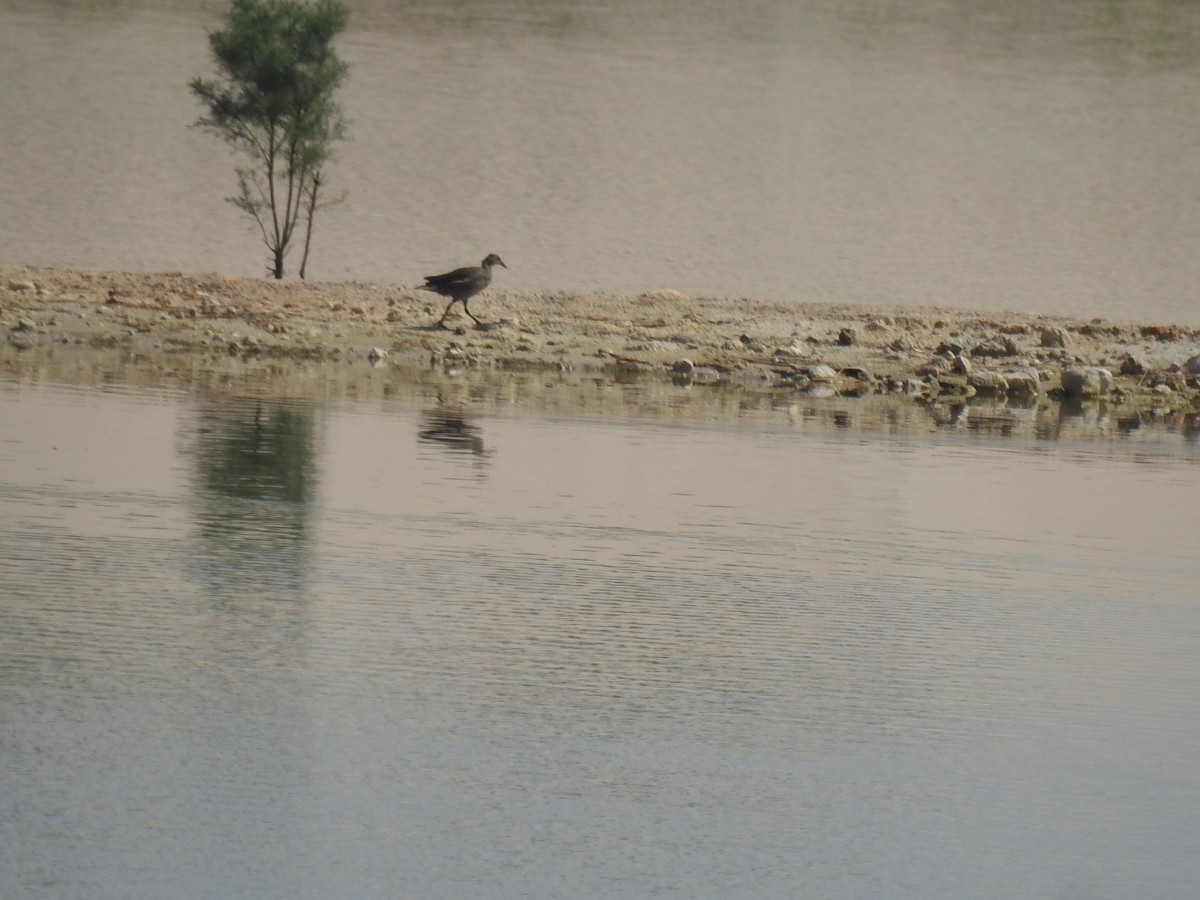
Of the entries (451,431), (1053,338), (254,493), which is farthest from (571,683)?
(1053,338)

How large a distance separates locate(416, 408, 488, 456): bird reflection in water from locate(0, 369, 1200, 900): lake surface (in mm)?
938

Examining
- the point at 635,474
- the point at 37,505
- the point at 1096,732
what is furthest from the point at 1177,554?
the point at 37,505

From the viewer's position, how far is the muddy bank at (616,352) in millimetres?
19219

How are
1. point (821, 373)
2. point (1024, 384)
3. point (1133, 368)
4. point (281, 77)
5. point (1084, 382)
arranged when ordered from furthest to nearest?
point (281, 77), point (1133, 368), point (1084, 382), point (1024, 384), point (821, 373)

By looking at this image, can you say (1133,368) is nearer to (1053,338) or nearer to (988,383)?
(1053,338)

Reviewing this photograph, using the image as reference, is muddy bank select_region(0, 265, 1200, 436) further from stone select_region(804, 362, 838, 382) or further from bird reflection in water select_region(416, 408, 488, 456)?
bird reflection in water select_region(416, 408, 488, 456)

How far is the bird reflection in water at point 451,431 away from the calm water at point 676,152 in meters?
15.3

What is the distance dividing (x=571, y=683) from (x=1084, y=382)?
16064 mm

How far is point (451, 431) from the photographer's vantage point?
49.5 ft

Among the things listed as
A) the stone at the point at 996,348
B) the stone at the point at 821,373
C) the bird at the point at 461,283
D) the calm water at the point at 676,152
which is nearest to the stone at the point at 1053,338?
the stone at the point at 996,348

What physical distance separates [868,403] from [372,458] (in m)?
8.06

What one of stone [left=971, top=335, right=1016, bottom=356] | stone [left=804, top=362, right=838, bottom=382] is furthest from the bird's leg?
stone [left=971, top=335, right=1016, bottom=356]

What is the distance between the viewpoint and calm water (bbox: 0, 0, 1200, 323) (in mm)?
34938

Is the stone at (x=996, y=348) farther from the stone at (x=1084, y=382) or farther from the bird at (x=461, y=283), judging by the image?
the bird at (x=461, y=283)
